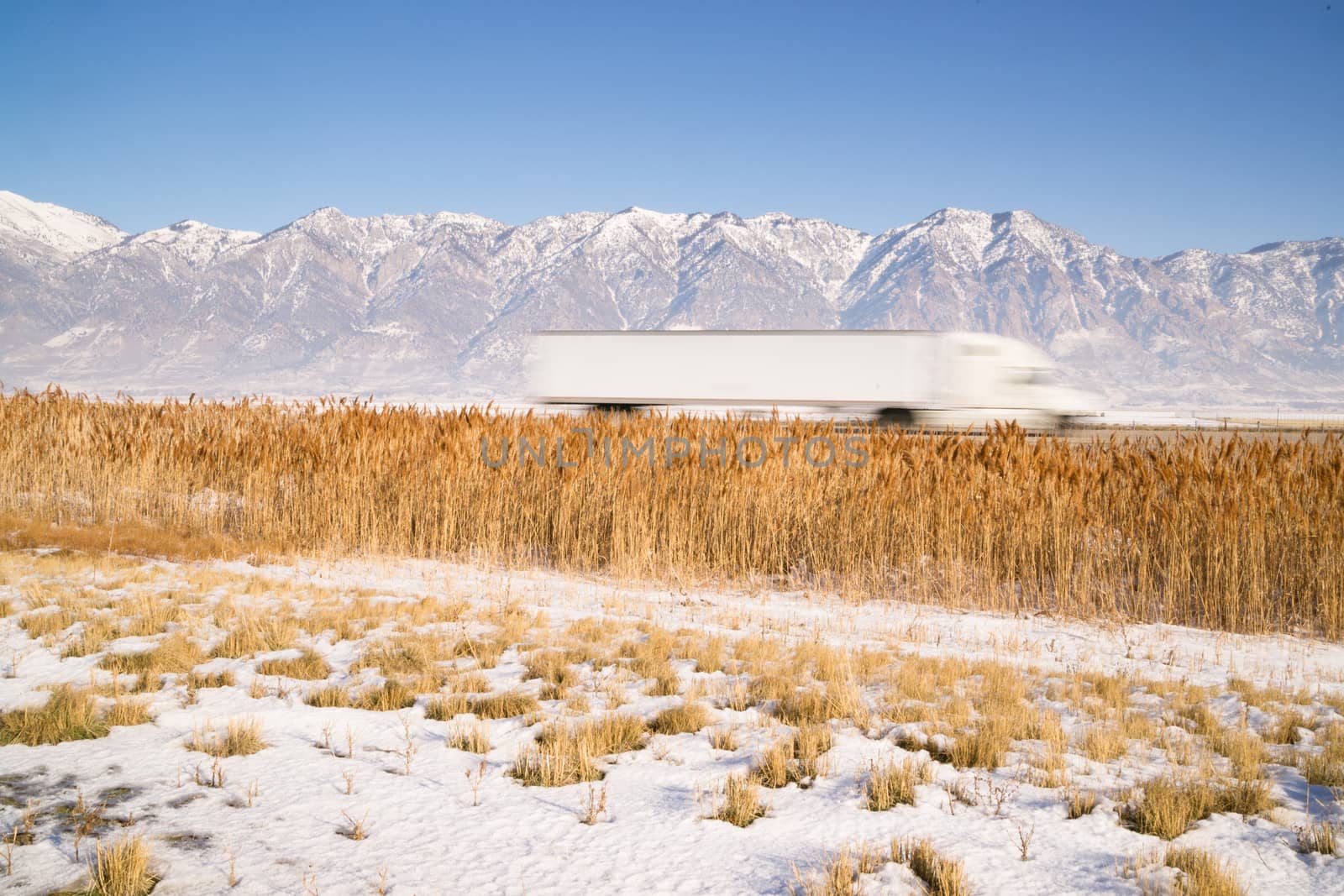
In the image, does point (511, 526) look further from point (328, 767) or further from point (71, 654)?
point (328, 767)

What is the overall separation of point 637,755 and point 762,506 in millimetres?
5467

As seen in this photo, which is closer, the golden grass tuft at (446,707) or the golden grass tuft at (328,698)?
the golden grass tuft at (446,707)

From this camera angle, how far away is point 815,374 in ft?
81.9

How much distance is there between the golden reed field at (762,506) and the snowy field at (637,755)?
1.34 m

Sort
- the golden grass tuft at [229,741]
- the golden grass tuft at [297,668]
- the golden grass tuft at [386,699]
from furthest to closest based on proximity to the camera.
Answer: the golden grass tuft at [297,668] < the golden grass tuft at [386,699] < the golden grass tuft at [229,741]

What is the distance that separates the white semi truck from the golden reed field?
39.4ft

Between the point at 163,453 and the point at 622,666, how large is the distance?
9341 millimetres

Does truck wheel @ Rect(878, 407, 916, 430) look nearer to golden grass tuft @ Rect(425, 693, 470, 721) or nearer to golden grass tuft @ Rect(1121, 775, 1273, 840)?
golden grass tuft @ Rect(425, 693, 470, 721)

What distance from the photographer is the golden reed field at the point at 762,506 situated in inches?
314

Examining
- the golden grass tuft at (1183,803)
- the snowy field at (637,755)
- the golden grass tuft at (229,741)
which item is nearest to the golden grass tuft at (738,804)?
the snowy field at (637,755)

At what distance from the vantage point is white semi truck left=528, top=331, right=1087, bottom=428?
72.9 feet

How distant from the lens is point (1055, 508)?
27.6 ft

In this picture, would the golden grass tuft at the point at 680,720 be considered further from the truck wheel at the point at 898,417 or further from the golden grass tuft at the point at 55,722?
the truck wheel at the point at 898,417

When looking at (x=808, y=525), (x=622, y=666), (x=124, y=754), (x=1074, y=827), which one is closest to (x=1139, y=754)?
(x=1074, y=827)
